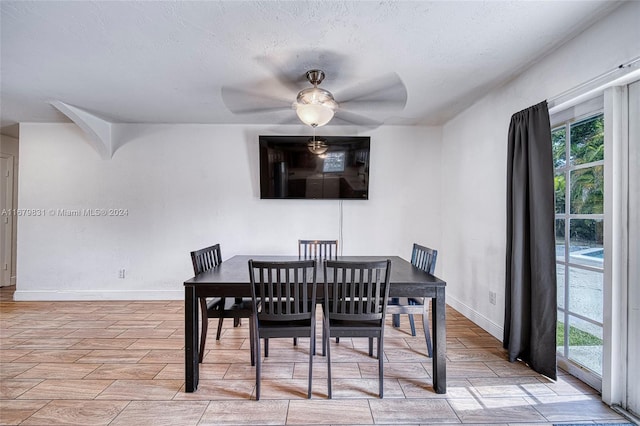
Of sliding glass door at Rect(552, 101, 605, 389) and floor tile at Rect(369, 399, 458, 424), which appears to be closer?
floor tile at Rect(369, 399, 458, 424)

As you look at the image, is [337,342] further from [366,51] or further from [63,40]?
[63,40]

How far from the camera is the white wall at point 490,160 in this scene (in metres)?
1.84

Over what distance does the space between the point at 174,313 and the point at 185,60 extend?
2816 mm

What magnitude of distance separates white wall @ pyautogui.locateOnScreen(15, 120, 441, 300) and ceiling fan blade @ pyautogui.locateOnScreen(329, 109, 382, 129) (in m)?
0.26

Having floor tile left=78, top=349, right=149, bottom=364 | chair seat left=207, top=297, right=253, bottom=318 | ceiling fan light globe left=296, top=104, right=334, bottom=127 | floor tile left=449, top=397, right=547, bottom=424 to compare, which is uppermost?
ceiling fan light globe left=296, top=104, right=334, bottom=127

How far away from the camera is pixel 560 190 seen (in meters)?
2.34

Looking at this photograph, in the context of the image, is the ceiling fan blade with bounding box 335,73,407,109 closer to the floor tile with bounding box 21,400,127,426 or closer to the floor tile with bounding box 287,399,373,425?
the floor tile with bounding box 287,399,373,425

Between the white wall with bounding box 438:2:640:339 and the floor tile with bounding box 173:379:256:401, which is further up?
the white wall with bounding box 438:2:640:339

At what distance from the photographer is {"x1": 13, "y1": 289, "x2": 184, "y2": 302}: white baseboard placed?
413cm

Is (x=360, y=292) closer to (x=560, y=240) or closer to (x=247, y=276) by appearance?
(x=247, y=276)

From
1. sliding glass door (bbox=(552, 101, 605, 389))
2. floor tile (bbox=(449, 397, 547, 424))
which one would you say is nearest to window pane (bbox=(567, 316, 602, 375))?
sliding glass door (bbox=(552, 101, 605, 389))

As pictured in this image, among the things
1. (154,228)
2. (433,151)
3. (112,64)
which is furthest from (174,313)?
(433,151)

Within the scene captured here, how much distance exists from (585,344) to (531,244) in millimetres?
768

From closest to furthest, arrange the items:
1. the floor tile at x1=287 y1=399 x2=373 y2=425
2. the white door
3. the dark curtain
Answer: the floor tile at x1=287 y1=399 x2=373 y2=425 → the dark curtain → the white door
